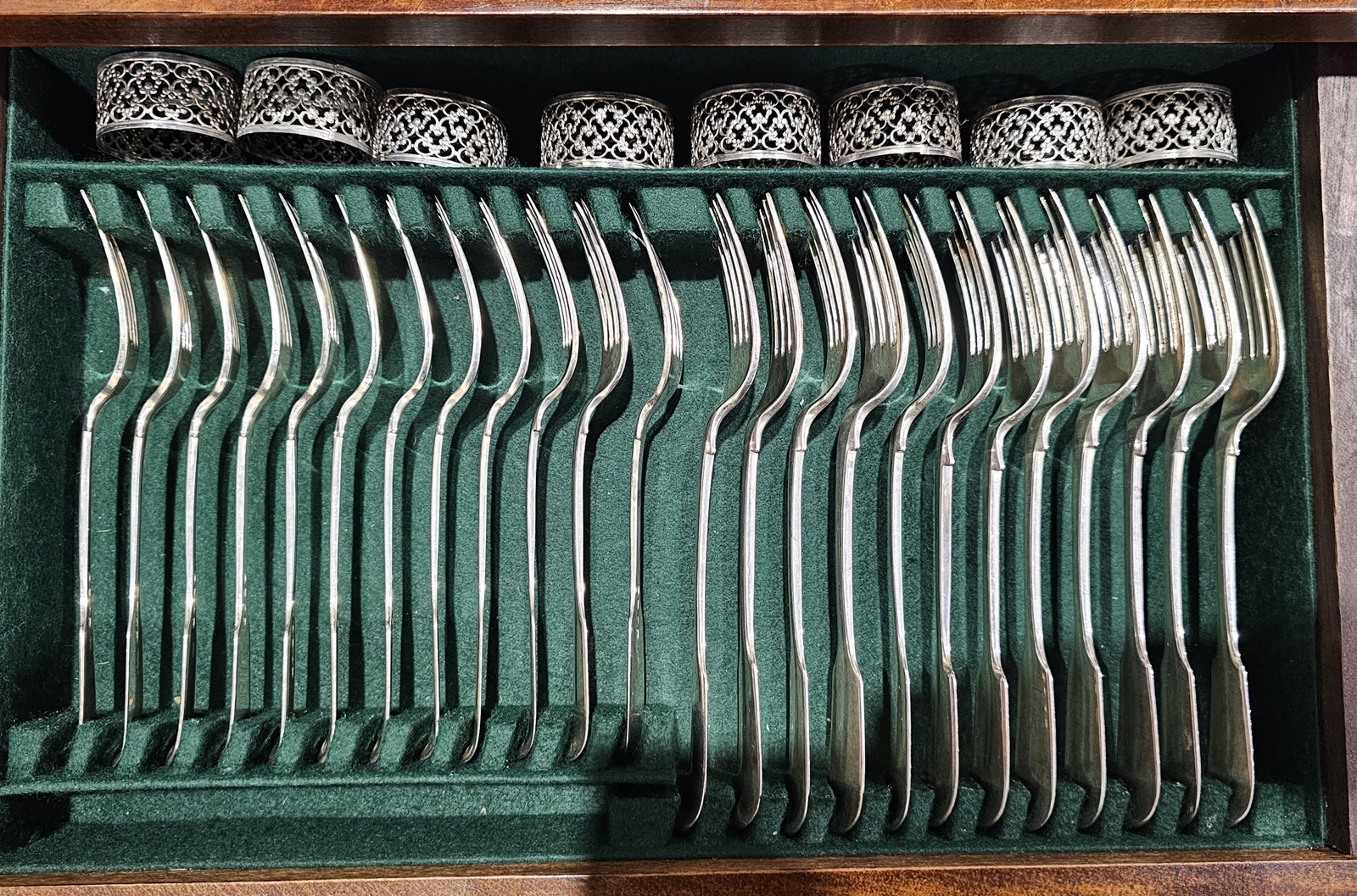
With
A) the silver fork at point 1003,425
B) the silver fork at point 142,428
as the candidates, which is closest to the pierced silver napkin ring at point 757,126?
the silver fork at point 1003,425

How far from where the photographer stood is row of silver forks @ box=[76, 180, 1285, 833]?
867 millimetres

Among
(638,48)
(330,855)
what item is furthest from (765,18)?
(330,855)

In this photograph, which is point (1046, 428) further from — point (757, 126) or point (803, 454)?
point (757, 126)

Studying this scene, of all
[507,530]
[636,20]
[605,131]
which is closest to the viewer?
[636,20]

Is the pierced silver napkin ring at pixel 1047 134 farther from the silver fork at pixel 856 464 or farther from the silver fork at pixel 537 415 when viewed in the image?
the silver fork at pixel 537 415

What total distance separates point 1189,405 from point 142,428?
113 centimetres

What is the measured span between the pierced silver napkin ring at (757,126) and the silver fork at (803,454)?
6 centimetres

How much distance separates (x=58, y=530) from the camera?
91 cm

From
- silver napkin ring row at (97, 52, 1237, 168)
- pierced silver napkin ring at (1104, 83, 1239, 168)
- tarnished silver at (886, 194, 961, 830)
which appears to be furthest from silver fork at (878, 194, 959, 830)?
pierced silver napkin ring at (1104, 83, 1239, 168)

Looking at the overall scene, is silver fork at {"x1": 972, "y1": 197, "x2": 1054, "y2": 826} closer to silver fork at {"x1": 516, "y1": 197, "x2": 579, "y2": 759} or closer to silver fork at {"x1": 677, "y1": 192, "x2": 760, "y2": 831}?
silver fork at {"x1": 677, "y1": 192, "x2": 760, "y2": 831}

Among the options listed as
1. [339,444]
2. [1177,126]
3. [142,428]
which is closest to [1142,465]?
[1177,126]

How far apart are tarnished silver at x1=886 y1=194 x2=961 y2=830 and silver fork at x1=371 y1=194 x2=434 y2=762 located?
0.52 m

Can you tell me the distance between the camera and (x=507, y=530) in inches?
38.9

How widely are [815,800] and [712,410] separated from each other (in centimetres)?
44
